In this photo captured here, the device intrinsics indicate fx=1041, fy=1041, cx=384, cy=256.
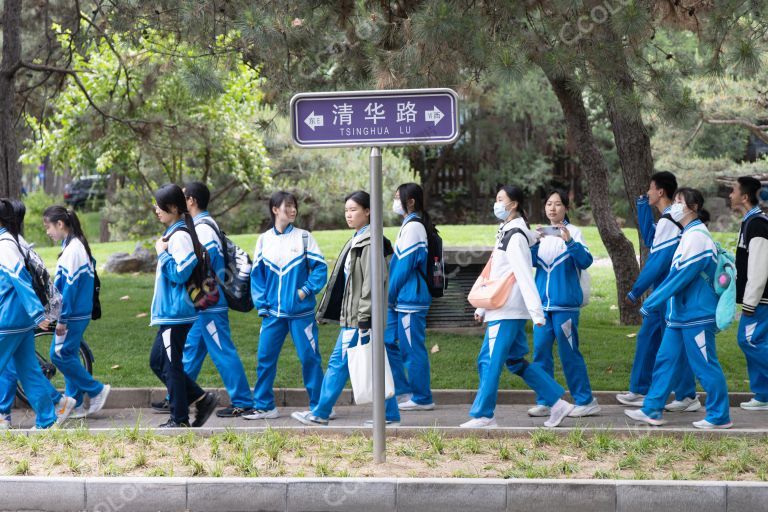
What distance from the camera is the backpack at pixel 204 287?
7.86 m

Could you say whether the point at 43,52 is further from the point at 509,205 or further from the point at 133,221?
the point at 509,205

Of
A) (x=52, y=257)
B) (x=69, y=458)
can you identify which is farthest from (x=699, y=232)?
(x=52, y=257)

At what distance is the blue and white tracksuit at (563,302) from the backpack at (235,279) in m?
2.35

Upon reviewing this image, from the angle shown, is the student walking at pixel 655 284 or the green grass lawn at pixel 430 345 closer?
the student walking at pixel 655 284

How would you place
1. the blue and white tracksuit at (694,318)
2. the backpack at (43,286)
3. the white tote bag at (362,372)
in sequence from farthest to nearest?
the backpack at (43,286)
the blue and white tracksuit at (694,318)
the white tote bag at (362,372)

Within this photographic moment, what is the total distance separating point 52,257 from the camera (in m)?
22.2

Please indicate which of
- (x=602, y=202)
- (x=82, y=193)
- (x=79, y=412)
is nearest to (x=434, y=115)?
(x=79, y=412)

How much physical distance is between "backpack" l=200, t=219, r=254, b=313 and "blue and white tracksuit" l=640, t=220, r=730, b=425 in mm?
3230

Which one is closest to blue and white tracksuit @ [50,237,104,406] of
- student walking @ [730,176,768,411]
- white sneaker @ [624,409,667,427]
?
white sneaker @ [624,409,667,427]

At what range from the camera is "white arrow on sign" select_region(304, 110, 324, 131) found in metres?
6.49

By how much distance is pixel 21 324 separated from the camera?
25.4 ft

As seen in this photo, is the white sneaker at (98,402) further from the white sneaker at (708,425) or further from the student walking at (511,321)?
the white sneaker at (708,425)

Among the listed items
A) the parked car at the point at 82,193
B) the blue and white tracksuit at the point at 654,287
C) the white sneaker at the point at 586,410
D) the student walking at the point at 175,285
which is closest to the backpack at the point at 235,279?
the student walking at the point at 175,285

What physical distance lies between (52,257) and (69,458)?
16.5 meters
